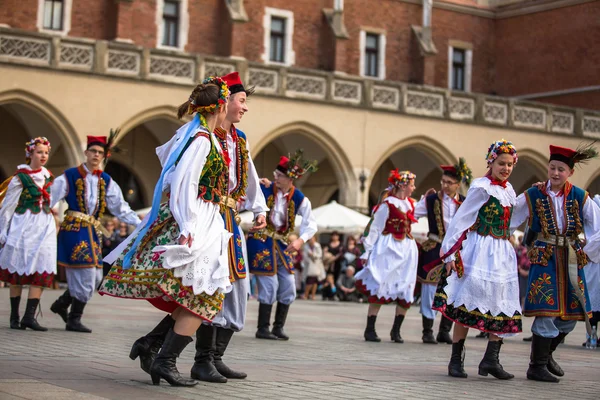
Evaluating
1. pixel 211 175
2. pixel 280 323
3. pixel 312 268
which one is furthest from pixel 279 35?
pixel 211 175

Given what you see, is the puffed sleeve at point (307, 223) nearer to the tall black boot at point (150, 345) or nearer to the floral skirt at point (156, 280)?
→ the tall black boot at point (150, 345)

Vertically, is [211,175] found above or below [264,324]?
above

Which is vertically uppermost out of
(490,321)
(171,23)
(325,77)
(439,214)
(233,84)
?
(171,23)

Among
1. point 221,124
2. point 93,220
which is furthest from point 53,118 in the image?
point 221,124

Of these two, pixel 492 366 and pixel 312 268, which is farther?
pixel 312 268

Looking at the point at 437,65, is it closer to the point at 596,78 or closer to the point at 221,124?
the point at 596,78

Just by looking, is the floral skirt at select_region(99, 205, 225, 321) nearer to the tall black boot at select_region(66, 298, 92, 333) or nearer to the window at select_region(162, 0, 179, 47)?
the tall black boot at select_region(66, 298, 92, 333)

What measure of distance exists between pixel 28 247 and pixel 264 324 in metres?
2.61

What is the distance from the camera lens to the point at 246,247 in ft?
32.9

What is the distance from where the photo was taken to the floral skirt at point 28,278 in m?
11.3

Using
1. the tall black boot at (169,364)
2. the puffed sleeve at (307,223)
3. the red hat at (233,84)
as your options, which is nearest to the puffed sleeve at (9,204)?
the puffed sleeve at (307,223)

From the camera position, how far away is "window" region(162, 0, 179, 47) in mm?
34719

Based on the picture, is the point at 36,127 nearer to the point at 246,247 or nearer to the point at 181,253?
the point at 246,247

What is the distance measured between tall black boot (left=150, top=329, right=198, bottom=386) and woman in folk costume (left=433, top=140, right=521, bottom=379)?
8.17 ft
